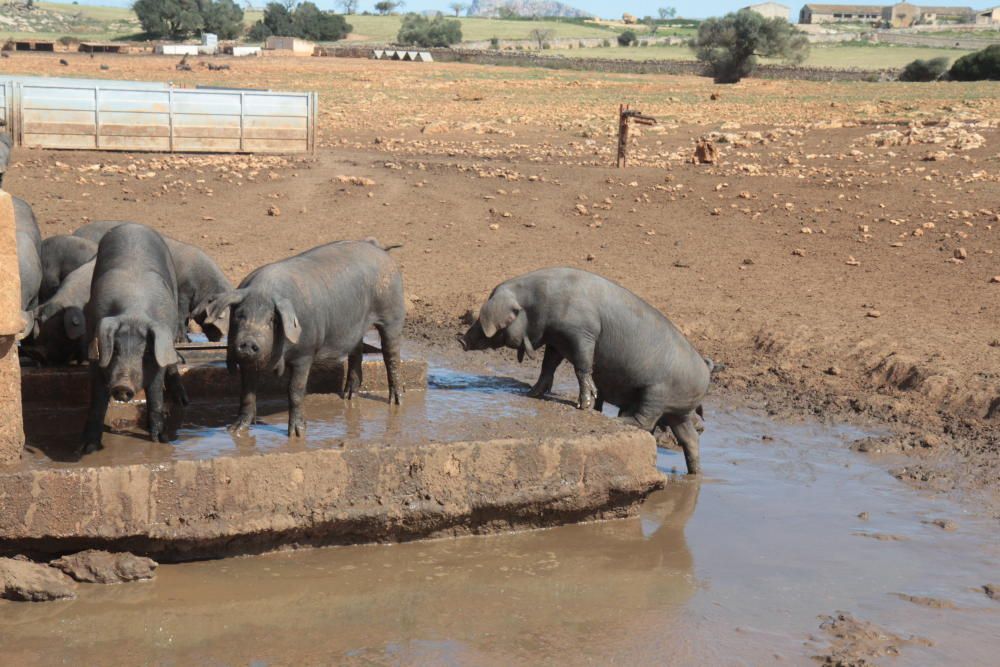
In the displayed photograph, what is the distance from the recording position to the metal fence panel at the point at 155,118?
66.0ft

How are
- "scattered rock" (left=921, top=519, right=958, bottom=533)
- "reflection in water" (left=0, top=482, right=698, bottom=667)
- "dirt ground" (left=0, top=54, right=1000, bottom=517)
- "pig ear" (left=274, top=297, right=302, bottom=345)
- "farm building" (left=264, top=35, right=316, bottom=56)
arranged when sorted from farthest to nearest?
1. "farm building" (left=264, top=35, right=316, bottom=56)
2. "dirt ground" (left=0, top=54, right=1000, bottom=517)
3. "scattered rock" (left=921, top=519, right=958, bottom=533)
4. "pig ear" (left=274, top=297, right=302, bottom=345)
5. "reflection in water" (left=0, top=482, right=698, bottom=667)

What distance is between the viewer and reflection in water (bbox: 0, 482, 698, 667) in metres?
5.26

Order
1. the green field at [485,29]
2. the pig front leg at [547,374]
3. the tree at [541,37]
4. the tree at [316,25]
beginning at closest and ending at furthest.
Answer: the pig front leg at [547,374]
the tree at [316,25]
the tree at [541,37]
the green field at [485,29]

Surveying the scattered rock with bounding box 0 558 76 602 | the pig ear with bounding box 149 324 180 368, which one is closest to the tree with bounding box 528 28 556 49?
the pig ear with bounding box 149 324 180 368

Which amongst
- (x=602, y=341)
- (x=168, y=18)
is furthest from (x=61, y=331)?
(x=168, y=18)

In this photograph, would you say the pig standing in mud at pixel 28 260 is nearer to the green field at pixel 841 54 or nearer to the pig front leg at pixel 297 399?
the pig front leg at pixel 297 399

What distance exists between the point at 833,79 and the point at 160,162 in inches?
1269

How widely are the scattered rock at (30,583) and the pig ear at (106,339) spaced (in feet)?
3.29

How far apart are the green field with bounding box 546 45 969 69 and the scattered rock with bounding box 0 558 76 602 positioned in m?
54.3

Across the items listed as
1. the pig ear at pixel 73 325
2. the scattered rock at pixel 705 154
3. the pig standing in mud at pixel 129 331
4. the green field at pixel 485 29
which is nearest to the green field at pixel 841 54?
the green field at pixel 485 29

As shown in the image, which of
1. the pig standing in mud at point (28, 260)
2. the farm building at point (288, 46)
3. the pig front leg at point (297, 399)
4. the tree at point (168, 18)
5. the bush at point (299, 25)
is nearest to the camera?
the pig front leg at point (297, 399)

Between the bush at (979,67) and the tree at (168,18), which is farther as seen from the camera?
the tree at (168,18)

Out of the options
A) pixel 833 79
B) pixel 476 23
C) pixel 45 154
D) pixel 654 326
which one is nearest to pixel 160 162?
pixel 45 154

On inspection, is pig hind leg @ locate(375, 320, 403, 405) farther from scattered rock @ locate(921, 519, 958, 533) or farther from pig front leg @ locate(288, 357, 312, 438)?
scattered rock @ locate(921, 519, 958, 533)
